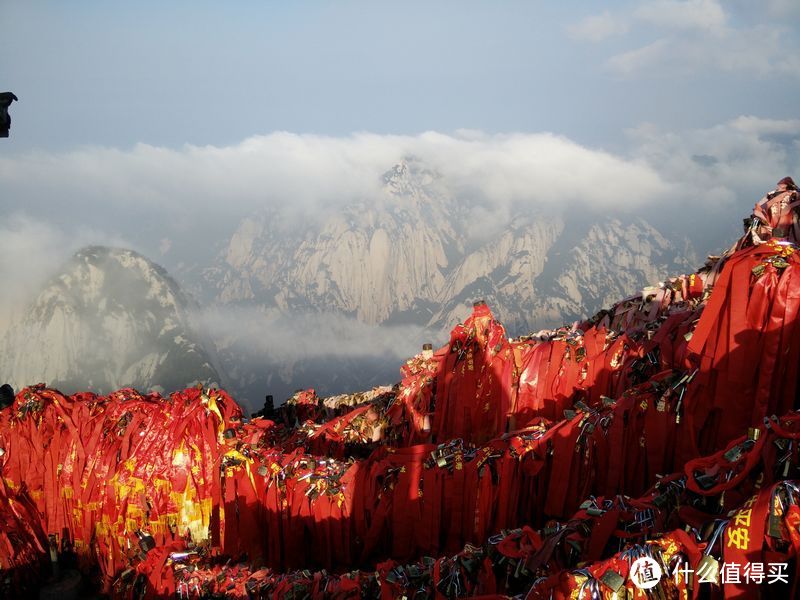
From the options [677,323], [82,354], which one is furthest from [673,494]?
[82,354]

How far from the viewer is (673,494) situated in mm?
3973

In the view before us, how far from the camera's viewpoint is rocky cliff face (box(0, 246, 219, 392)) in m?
36.3

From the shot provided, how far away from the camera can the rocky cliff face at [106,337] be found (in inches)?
1431

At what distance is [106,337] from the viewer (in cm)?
3753

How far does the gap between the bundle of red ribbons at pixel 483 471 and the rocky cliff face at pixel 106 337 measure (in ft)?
100

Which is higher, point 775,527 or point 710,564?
point 775,527

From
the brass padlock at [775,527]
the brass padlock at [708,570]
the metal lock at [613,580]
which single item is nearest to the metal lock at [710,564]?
the brass padlock at [708,570]

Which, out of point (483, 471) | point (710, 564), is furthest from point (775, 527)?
point (483, 471)

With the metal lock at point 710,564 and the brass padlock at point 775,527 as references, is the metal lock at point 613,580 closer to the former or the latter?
the metal lock at point 710,564

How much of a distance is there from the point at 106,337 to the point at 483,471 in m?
36.4

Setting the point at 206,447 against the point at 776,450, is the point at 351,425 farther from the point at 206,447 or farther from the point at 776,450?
the point at 776,450

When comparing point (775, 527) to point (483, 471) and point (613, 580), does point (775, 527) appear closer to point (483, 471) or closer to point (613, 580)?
point (613, 580)

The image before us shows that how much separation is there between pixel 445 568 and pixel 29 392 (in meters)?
6.94

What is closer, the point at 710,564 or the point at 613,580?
the point at 710,564
